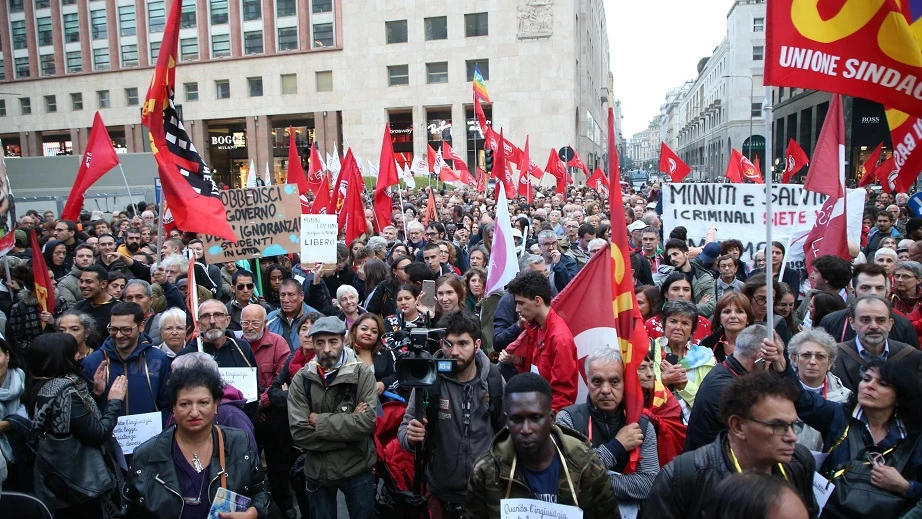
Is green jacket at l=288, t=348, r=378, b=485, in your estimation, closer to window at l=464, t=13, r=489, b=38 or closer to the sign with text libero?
the sign with text libero

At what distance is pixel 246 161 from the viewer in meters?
56.0

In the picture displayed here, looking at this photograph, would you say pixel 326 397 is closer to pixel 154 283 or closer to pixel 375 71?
pixel 154 283

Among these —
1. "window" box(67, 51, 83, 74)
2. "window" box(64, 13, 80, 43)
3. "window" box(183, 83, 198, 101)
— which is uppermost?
"window" box(64, 13, 80, 43)

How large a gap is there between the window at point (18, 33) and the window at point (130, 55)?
399 inches

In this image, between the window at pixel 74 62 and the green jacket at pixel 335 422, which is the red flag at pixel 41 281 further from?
the window at pixel 74 62

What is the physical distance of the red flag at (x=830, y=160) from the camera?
6.59 metres

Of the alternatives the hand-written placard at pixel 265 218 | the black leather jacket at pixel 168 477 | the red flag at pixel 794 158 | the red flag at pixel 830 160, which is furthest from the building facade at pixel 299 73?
the black leather jacket at pixel 168 477

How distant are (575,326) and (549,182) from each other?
137 ft

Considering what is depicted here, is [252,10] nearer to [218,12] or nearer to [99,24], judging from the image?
[218,12]

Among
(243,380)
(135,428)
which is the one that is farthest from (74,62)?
(135,428)

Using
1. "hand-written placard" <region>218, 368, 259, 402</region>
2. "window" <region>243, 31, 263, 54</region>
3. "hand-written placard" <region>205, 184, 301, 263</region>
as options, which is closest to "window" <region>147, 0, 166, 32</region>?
"window" <region>243, 31, 263, 54</region>

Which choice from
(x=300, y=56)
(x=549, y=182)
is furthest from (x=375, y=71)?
(x=549, y=182)

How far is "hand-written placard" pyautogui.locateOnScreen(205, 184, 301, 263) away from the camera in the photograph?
7.91 m

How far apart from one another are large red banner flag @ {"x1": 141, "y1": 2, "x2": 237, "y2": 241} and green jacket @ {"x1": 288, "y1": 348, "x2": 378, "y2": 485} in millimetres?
2336
